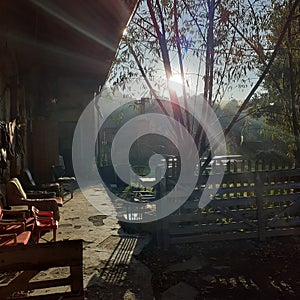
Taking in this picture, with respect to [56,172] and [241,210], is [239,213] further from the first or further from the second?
[56,172]

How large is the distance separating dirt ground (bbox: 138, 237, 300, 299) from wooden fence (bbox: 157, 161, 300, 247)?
0.45 feet

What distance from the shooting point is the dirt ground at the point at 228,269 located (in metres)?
3.25

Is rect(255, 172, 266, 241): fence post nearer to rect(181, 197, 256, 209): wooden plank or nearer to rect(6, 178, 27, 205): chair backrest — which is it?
rect(181, 197, 256, 209): wooden plank

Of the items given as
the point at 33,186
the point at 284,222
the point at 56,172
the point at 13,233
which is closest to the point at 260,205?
the point at 284,222

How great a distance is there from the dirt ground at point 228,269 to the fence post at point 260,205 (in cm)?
14

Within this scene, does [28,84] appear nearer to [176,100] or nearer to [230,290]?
Result: [176,100]

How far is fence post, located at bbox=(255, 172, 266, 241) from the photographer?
479 centimetres

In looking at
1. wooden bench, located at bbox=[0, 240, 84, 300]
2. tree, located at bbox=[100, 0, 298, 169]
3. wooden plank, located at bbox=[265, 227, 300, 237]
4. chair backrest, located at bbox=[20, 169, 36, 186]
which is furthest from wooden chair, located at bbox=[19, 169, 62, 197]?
wooden bench, located at bbox=[0, 240, 84, 300]

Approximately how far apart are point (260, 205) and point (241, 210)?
257 millimetres

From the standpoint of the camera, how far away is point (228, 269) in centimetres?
379

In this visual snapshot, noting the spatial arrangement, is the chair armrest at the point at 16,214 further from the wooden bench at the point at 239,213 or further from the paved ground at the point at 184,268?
the wooden bench at the point at 239,213

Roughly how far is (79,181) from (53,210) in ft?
21.8

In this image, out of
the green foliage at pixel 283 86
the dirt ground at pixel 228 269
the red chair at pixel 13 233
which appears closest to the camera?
the dirt ground at pixel 228 269

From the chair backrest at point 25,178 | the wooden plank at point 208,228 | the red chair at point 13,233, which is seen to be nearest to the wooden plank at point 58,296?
the red chair at point 13,233
